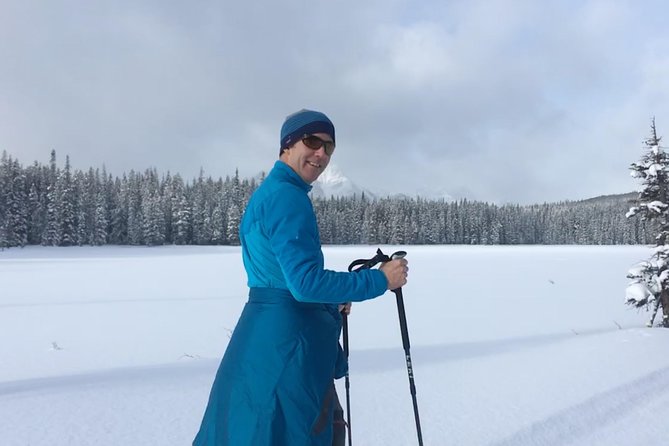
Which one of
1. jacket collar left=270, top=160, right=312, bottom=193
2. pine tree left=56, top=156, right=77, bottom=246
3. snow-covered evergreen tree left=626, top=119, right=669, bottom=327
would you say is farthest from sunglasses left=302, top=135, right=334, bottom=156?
pine tree left=56, top=156, right=77, bottom=246

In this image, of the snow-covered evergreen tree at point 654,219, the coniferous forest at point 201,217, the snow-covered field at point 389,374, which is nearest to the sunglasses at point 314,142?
the snow-covered field at point 389,374

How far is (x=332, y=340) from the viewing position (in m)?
1.98

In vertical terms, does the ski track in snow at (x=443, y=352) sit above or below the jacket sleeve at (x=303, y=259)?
below

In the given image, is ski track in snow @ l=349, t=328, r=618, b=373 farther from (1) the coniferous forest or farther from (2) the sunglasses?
(1) the coniferous forest

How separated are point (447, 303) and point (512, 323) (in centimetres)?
332

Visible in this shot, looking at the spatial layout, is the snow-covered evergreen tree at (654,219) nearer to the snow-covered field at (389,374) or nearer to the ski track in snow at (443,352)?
the snow-covered field at (389,374)

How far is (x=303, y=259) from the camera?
5.67ft

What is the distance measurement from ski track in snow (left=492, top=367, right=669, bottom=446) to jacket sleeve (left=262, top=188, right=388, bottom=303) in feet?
9.74

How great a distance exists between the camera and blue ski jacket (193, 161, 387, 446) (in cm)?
175

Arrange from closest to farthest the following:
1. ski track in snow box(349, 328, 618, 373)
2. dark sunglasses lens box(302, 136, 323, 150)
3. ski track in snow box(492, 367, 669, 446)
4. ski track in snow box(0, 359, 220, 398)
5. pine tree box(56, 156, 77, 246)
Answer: dark sunglasses lens box(302, 136, 323, 150) → ski track in snow box(492, 367, 669, 446) → ski track in snow box(0, 359, 220, 398) → ski track in snow box(349, 328, 618, 373) → pine tree box(56, 156, 77, 246)

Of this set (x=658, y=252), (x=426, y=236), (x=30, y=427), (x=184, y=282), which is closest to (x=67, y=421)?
(x=30, y=427)

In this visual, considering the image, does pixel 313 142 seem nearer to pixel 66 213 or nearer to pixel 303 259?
pixel 303 259

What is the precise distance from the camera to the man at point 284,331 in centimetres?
175

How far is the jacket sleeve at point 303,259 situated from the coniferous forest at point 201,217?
44.7 meters
